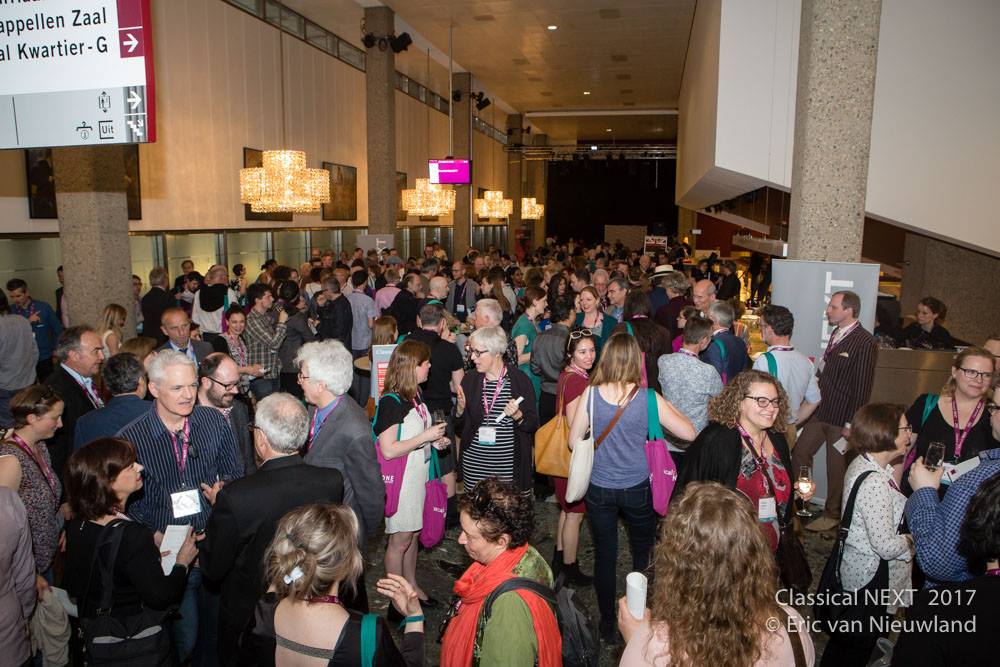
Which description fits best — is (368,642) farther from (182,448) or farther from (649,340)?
(649,340)

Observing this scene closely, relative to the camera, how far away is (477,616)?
195 centimetres

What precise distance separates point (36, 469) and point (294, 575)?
174 cm

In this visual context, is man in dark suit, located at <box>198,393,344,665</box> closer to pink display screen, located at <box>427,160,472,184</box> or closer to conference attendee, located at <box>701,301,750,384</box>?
conference attendee, located at <box>701,301,750,384</box>

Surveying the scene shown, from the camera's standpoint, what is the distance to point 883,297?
7.38 m

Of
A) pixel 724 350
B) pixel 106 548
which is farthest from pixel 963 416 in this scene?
pixel 106 548

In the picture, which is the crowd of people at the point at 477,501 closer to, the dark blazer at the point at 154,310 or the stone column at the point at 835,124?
the stone column at the point at 835,124

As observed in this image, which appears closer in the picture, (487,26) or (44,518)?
(44,518)

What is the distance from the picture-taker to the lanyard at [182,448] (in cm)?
290

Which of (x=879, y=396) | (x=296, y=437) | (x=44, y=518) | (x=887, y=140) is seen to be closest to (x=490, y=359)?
(x=296, y=437)

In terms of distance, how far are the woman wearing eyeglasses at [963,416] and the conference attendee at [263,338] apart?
4.83 metres

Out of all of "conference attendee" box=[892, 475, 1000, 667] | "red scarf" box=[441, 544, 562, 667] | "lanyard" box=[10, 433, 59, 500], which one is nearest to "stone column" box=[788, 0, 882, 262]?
"conference attendee" box=[892, 475, 1000, 667]

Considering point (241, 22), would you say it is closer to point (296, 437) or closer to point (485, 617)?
point (296, 437)

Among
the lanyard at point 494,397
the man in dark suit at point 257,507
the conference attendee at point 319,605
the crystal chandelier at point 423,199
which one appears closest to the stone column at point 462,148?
the crystal chandelier at point 423,199

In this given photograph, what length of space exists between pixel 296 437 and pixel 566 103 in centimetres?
2244
